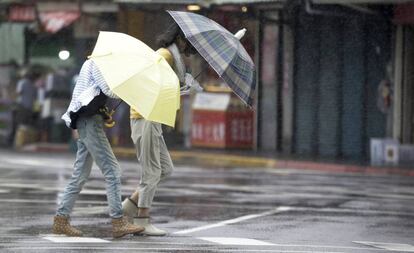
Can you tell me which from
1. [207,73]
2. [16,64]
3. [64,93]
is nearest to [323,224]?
[207,73]

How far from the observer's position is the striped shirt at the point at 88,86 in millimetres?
10453

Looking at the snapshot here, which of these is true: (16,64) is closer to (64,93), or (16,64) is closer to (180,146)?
(64,93)

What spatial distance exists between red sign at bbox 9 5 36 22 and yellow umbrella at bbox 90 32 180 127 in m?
20.9

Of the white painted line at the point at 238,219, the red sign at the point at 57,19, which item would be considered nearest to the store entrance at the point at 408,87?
the red sign at the point at 57,19

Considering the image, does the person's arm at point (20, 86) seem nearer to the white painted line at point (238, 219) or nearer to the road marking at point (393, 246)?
the white painted line at point (238, 219)

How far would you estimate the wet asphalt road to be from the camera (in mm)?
10523

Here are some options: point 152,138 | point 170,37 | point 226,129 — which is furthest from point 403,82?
point 152,138

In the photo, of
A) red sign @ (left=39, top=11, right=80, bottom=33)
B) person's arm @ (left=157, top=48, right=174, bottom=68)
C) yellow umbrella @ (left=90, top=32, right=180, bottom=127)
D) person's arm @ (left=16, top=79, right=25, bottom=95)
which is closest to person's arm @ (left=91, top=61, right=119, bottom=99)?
yellow umbrella @ (left=90, top=32, right=180, bottom=127)

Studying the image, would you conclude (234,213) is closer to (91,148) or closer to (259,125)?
(91,148)

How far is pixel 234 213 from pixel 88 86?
3.40 m

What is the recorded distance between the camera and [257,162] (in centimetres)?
2447

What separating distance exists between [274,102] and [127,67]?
17.7m

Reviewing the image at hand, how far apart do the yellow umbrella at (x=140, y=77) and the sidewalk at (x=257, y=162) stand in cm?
1243

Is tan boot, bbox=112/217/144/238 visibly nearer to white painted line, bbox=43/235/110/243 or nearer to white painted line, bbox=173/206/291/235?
white painted line, bbox=43/235/110/243
